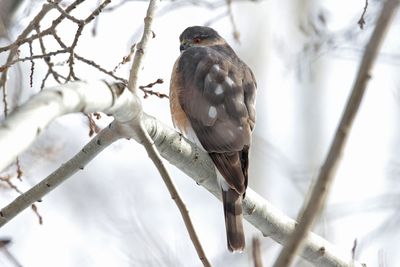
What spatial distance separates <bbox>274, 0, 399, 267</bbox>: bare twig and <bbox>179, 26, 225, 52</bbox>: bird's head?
A: 447 centimetres

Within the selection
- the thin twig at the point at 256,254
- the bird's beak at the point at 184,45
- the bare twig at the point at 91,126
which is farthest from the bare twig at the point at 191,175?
the bird's beak at the point at 184,45

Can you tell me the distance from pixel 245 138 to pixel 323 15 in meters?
1.51

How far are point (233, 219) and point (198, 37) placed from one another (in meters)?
2.45

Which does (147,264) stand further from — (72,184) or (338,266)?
(72,184)

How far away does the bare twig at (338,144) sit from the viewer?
165 cm

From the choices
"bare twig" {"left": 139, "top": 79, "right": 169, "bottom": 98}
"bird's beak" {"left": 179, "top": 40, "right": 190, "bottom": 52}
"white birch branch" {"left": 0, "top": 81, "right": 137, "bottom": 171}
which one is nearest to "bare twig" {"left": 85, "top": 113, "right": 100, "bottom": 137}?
"bare twig" {"left": 139, "top": 79, "right": 169, "bottom": 98}

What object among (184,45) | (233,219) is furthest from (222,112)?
(184,45)

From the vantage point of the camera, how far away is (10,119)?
1.95 m

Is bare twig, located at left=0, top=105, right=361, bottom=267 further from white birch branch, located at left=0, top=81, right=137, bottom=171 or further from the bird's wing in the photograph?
white birch branch, located at left=0, top=81, right=137, bottom=171

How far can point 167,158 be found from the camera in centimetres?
353

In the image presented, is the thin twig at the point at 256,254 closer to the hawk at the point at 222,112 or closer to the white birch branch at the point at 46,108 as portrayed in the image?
the white birch branch at the point at 46,108

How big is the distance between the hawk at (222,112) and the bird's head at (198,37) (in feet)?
1.41

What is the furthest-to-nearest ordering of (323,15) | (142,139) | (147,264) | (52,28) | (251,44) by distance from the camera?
1. (251,44)
2. (323,15)
3. (147,264)
4. (52,28)
5. (142,139)

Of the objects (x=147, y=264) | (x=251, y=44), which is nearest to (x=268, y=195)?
(x=251, y=44)
